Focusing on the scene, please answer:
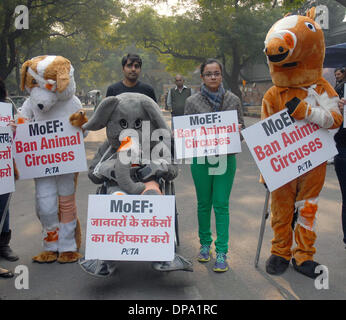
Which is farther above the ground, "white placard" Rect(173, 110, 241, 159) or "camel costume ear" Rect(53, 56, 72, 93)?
"camel costume ear" Rect(53, 56, 72, 93)

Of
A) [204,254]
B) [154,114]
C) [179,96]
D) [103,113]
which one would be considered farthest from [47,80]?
[179,96]

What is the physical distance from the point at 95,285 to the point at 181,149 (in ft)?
4.83

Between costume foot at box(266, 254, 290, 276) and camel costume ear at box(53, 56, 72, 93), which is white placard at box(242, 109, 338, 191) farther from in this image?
camel costume ear at box(53, 56, 72, 93)

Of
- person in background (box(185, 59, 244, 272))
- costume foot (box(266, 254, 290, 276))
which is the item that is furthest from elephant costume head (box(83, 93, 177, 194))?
costume foot (box(266, 254, 290, 276))

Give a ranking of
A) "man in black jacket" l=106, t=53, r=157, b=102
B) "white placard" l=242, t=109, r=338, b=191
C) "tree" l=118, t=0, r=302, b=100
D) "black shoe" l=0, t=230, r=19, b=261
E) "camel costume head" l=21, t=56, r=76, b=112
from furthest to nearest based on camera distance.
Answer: "tree" l=118, t=0, r=302, b=100, "man in black jacket" l=106, t=53, r=157, b=102, "black shoe" l=0, t=230, r=19, b=261, "camel costume head" l=21, t=56, r=76, b=112, "white placard" l=242, t=109, r=338, b=191

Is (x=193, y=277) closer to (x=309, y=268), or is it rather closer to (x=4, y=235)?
(x=309, y=268)

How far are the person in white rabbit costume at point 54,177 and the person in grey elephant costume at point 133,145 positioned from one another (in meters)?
0.31

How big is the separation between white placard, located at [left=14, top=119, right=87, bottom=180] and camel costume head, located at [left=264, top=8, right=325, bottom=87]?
2.04 meters

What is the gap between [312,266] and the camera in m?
3.55

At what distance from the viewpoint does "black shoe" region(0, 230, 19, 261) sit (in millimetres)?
4051

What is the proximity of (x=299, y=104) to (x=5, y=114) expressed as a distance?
2.73 metres

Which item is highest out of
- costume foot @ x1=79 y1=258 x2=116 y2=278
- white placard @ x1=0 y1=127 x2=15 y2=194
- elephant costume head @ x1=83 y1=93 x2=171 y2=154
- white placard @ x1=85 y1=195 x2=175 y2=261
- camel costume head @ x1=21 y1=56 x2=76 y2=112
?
camel costume head @ x1=21 y1=56 x2=76 y2=112

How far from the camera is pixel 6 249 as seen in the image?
4113mm

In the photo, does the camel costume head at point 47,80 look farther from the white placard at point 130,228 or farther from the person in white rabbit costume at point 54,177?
the white placard at point 130,228
